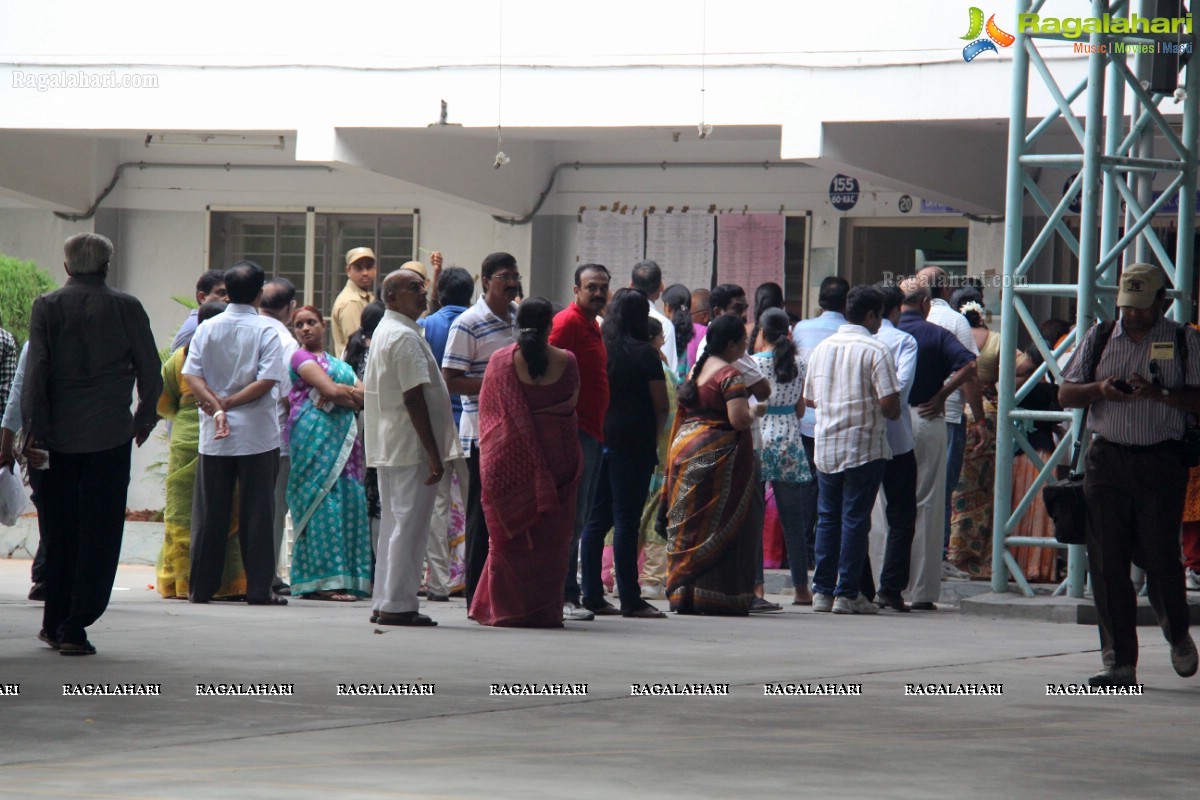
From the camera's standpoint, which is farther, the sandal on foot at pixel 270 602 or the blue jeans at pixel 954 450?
the blue jeans at pixel 954 450

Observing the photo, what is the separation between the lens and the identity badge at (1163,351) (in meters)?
7.62

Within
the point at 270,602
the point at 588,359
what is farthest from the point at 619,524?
the point at 270,602

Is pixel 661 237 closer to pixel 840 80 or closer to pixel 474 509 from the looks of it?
pixel 840 80

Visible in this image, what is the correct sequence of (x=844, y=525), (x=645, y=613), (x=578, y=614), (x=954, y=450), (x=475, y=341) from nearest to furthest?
(x=578, y=614)
(x=475, y=341)
(x=645, y=613)
(x=844, y=525)
(x=954, y=450)

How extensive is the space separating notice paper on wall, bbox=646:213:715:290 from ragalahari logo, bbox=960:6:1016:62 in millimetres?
3298

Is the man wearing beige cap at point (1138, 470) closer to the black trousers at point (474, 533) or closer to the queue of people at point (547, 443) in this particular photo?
the queue of people at point (547, 443)

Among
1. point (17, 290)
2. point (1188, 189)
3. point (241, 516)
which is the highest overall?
point (1188, 189)

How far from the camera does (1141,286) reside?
25.3 ft

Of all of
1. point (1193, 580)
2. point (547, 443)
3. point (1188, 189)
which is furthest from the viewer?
point (1193, 580)

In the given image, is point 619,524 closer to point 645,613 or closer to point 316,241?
point 645,613

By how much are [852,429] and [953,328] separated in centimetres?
198

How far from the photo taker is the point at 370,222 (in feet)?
55.3

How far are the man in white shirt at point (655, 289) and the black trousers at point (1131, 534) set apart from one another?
4264 mm

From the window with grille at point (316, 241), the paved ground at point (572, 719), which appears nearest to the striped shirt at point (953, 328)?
the paved ground at point (572, 719)
